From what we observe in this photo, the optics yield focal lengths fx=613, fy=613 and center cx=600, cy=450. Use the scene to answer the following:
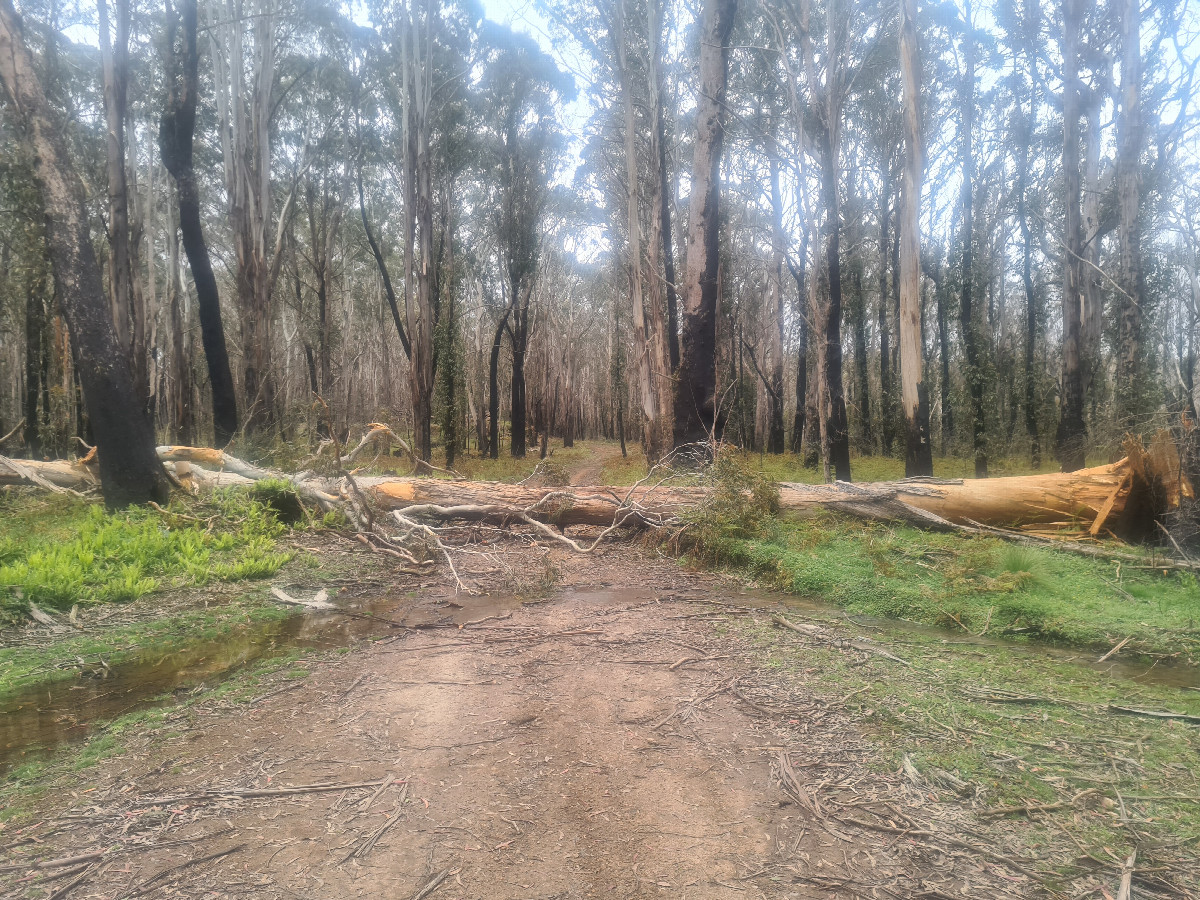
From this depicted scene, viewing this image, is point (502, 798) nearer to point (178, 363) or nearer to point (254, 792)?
point (254, 792)

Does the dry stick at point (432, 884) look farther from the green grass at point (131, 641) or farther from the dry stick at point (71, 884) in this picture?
the green grass at point (131, 641)

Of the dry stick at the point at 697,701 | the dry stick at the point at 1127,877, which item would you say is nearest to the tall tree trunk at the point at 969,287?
the dry stick at the point at 697,701

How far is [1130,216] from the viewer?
11.2m

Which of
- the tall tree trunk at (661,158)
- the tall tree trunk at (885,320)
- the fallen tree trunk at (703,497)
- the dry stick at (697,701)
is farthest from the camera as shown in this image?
the tall tree trunk at (885,320)

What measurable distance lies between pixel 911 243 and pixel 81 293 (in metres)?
11.9

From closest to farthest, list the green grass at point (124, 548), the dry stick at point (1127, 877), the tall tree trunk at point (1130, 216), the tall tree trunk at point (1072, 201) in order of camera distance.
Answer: the dry stick at point (1127, 877)
the green grass at point (124, 548)
the tall tree trunk at point (1130, 216)
the tall tree trunk at point (1072, 201)

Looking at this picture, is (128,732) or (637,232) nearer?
(128,732)

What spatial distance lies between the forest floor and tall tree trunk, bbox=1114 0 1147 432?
378 inches

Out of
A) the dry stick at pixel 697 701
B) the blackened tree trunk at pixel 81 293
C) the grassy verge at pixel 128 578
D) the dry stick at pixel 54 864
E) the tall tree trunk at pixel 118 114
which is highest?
the tall tree trunk at pixel 118 114

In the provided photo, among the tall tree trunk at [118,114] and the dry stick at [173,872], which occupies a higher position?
the tall tree trunk at [118,114]

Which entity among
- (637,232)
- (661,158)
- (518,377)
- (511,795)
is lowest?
(511,795)

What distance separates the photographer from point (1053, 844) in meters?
2.05

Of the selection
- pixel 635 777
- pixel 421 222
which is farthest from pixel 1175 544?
pixel 421 222

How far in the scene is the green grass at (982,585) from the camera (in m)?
4.41
